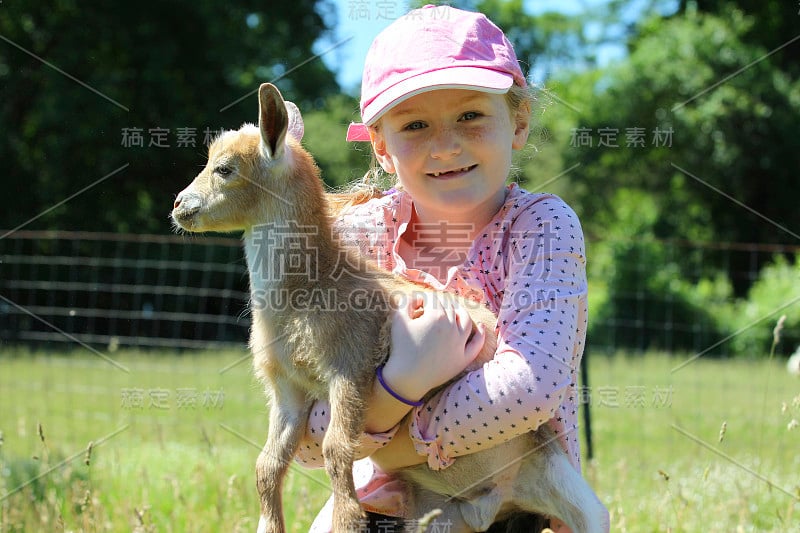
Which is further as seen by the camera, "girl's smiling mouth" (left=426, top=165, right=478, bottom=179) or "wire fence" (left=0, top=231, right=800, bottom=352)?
"wire fence" (left=0, top=231, right=800, bottom=352)

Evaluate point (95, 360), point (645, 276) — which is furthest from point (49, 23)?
point (645, 276)

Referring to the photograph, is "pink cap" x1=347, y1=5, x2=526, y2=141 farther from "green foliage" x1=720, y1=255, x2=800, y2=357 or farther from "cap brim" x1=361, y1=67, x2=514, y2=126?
"green foliage" x1=720, y1=255, x2=800, y2=357

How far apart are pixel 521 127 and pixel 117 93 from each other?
16.3m

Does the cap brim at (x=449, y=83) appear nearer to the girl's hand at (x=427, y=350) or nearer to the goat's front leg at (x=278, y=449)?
the girl's hand at (x=427, y=350)

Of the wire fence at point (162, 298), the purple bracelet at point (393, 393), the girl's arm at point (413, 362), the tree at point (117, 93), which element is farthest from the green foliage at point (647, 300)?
the purple bracelet at point (393, 393)

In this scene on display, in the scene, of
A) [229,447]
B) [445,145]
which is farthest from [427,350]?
[229,447]

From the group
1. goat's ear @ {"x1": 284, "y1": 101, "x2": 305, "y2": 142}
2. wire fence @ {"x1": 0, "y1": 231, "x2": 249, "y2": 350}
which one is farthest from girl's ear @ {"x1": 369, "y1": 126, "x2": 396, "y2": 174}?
wire fence @ {"x1": 0, "y1": 231, "x2": 249, "y2": 350}

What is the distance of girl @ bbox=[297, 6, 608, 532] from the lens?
2.27 m

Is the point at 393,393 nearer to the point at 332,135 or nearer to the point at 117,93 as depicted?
the point at 117,93

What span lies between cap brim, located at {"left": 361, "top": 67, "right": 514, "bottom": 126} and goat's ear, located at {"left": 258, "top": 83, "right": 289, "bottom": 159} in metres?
0.30

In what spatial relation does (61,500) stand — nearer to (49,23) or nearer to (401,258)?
(401,258)

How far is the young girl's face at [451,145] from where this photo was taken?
2.55m

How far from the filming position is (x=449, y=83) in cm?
243

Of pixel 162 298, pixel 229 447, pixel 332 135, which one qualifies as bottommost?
pixel 229 447
